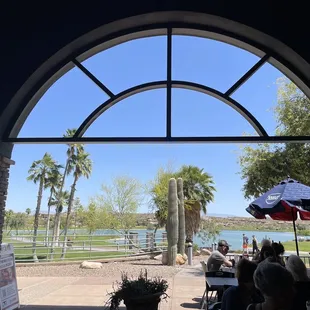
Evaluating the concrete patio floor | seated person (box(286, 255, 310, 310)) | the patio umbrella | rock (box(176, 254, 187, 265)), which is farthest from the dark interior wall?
rock (box(176, 254, 187, 265))

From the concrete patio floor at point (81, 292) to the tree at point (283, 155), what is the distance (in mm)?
3588

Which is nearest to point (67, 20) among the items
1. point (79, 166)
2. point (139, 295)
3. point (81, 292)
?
point (139, 295)

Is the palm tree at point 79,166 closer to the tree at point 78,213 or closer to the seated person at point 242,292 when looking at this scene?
the tree at point 78,213

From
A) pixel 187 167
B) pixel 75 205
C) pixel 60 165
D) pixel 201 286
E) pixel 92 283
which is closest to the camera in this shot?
pixel 201 286

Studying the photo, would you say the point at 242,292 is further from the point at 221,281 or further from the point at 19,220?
the point at 19,220

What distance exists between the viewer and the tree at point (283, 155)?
28.9ft

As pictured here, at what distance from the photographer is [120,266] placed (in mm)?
12508

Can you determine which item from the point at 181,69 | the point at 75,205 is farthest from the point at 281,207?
the point at 75,205

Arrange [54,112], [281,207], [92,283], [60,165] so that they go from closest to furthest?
[54,112] < [281,207] < [92,283] < [60,165]

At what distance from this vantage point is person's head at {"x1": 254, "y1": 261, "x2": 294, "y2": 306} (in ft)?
6.19

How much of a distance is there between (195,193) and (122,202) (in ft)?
22.4

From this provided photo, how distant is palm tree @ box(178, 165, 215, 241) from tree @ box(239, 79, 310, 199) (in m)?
7.39

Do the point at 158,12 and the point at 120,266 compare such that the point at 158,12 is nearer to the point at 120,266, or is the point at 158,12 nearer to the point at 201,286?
the point at 201,286

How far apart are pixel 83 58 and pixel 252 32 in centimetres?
197
